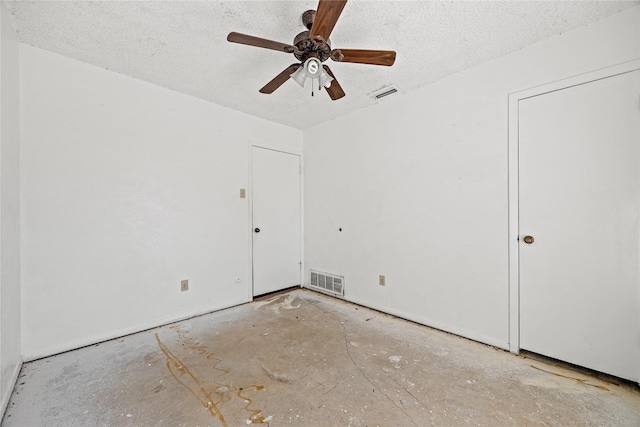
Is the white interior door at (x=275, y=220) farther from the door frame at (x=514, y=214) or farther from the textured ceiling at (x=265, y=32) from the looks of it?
the door frame at (x=514, y=214)

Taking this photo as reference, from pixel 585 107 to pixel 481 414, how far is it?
2.13 meters

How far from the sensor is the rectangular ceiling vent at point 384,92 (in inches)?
106

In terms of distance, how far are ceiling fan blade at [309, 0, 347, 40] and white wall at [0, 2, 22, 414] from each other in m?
1.93

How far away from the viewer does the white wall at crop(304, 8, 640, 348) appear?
204 cm

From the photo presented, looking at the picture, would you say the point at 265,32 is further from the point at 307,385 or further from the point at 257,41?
the point at 307,385

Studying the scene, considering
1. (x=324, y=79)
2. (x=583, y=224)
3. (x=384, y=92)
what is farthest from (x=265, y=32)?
(x=583, y=224)

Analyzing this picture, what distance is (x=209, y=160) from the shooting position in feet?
9.89

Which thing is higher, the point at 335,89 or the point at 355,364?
the point at 335,89

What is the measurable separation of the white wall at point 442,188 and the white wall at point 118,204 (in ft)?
4.78

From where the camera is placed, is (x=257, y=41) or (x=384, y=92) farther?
(x=384, y=92)

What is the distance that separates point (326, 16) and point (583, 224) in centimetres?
220

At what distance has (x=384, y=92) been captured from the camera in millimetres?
2766

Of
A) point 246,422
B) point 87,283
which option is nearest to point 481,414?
point 246,422

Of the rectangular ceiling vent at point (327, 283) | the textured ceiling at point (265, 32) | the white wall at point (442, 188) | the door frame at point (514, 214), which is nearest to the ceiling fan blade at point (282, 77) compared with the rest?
the textured ceiling at point (265, 32)
